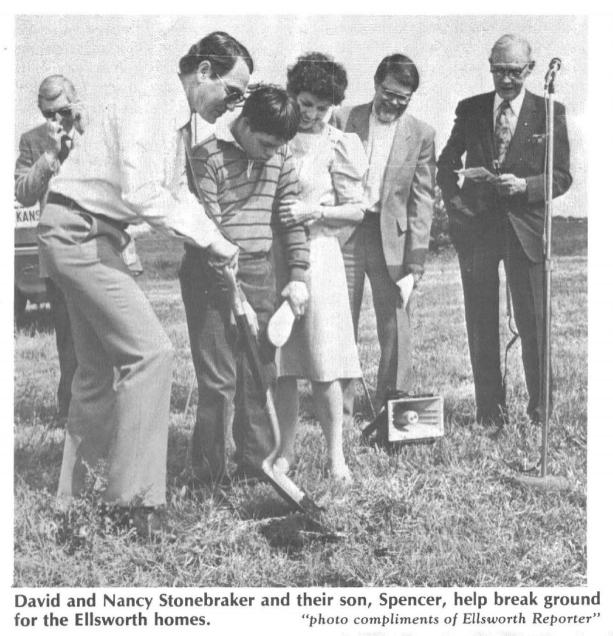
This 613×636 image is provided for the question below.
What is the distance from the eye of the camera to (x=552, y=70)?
12.8 ft

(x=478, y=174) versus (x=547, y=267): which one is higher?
(x=478, y=174)

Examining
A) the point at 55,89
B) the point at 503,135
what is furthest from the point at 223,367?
the point at 503,135

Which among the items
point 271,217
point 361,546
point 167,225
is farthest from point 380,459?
point 167,225

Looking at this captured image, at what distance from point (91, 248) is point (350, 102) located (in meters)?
1.32

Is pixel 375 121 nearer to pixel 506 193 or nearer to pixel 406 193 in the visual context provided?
pixel 406 193

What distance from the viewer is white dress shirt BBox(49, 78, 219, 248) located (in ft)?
10.5

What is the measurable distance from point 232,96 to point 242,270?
2.33 feet

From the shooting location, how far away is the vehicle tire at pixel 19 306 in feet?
12.5

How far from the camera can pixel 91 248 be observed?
10.8ft

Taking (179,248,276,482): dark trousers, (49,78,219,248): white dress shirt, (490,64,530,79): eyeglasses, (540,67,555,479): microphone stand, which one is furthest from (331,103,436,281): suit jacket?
(49,78,219,248): white dress shirt

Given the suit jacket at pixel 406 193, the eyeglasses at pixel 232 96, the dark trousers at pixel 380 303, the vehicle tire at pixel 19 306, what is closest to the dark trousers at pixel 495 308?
the suit jacket at pixel 406 193

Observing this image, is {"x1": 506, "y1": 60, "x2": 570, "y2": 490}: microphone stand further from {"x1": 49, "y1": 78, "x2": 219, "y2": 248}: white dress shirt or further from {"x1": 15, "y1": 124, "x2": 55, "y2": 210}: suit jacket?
{"x1": 15, "y1": 124, "x2": 55, "y2": 210}: suit jacket

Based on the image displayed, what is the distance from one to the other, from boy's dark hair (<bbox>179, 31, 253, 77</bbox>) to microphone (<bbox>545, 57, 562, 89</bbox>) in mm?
1305
